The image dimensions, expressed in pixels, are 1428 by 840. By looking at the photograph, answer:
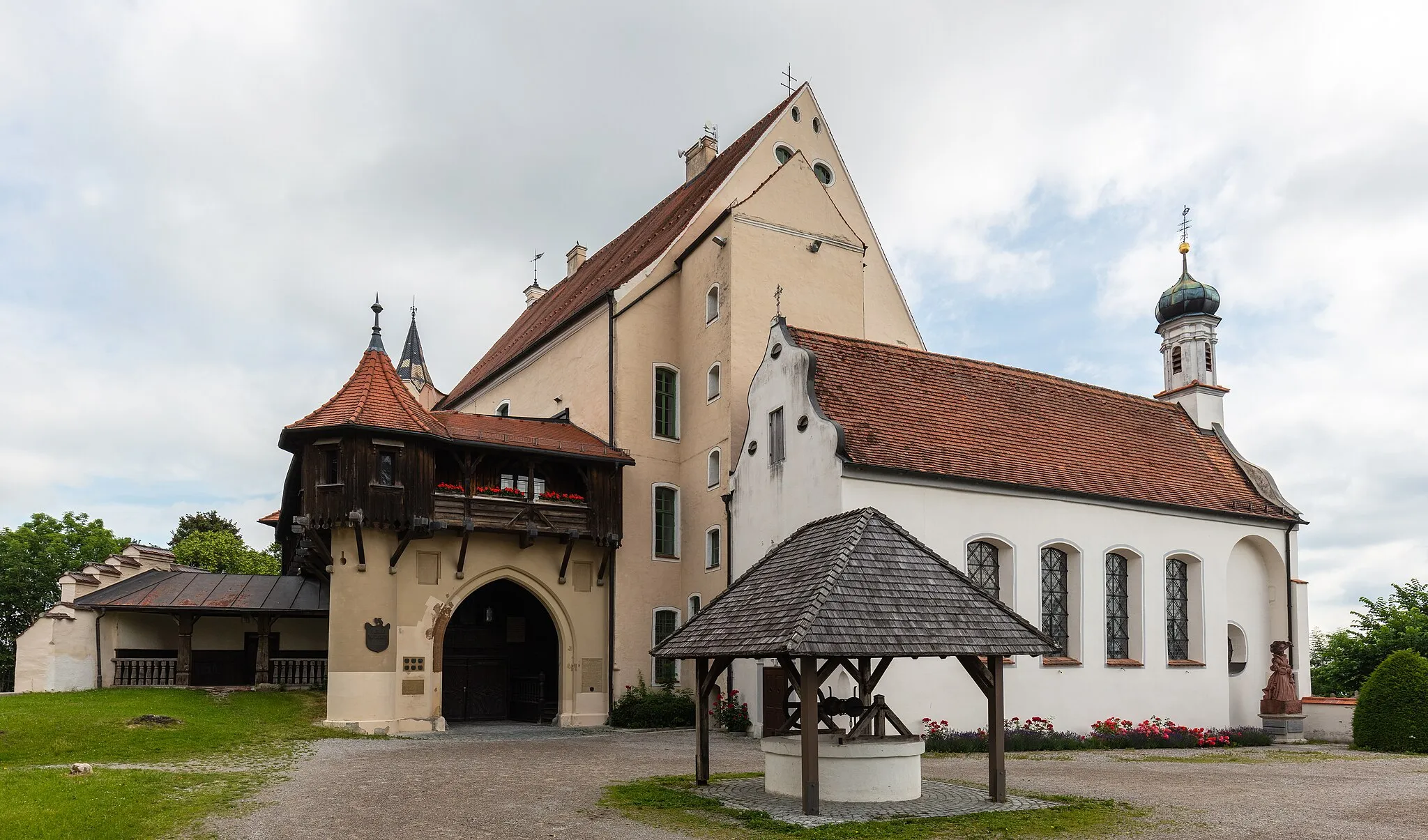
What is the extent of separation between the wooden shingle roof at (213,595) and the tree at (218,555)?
20877 millimetres

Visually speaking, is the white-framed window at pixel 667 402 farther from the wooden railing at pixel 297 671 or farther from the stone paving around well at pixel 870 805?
the stone paving around well at pixel 870 805

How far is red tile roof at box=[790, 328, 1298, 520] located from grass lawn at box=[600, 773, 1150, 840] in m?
9.20

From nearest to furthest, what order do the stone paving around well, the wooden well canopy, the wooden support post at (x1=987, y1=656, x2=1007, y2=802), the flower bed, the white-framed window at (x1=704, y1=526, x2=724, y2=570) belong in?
the stone paving around well < the wooden well canopy < the wooden support post at (x1=987, y1=656, x2=1007, y2=802) < the flower bed < the white-framed window at (x1=704, y1=526, x2=724, y2=570)

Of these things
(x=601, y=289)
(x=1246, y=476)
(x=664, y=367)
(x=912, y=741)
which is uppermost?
(x=601, y=289)

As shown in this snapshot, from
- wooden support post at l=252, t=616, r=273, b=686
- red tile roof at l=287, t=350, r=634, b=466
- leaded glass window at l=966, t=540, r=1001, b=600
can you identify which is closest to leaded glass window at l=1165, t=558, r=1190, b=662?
leaded glass window at l=966, t=540, r=1001, b=600

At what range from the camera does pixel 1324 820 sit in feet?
39.5

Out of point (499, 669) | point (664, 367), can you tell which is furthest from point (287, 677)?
point (664, 367)

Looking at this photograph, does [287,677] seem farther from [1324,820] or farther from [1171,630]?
[1324,820]

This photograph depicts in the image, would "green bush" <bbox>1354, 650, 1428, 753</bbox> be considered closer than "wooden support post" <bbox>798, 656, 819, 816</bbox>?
No

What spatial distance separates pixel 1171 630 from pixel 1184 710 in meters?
1.80

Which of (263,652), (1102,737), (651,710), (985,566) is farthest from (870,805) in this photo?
(263,652)

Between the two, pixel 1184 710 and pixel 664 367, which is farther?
pixel 664 367

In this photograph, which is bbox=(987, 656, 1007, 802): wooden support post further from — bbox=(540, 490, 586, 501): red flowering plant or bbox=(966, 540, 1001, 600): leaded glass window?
bbox=(540, 490, 586, 501): red flowering plant

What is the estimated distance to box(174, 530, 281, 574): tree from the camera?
5169cm
